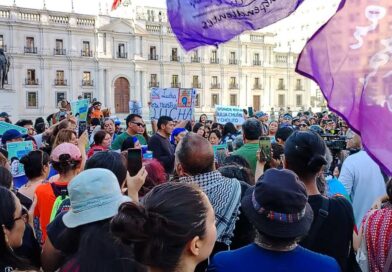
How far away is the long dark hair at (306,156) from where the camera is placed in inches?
102

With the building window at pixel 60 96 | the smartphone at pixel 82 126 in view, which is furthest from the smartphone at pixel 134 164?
the building window at pixel 60 96

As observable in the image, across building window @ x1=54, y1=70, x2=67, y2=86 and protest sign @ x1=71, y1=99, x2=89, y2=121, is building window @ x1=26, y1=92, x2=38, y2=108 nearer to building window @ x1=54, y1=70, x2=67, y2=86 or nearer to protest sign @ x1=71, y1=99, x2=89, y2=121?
building window @ x1=54, y1=70, x2=67, y2=86

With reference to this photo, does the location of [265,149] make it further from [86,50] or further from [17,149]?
[86,50]

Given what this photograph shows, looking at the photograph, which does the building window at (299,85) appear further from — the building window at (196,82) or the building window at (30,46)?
the building window at (30,46)

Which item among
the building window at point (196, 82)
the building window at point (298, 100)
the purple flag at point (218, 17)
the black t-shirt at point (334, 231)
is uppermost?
the building window at point (196, 82)

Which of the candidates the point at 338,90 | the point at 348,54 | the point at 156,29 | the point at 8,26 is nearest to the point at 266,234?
the point at 338,90

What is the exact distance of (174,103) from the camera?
986cm

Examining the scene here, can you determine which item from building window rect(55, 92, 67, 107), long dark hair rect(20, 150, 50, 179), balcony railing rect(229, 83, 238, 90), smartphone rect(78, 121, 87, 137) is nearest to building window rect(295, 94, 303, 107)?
balcony railing rect(229, 83, 238, 90)

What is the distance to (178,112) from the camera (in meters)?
9.88

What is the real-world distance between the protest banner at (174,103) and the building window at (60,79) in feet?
106

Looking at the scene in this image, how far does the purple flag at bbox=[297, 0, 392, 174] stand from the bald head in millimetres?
874

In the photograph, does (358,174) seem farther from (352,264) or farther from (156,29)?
(156,29)

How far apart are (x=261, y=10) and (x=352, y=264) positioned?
195cm

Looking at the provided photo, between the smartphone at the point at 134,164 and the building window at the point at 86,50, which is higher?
the building window at the point at 86,50
